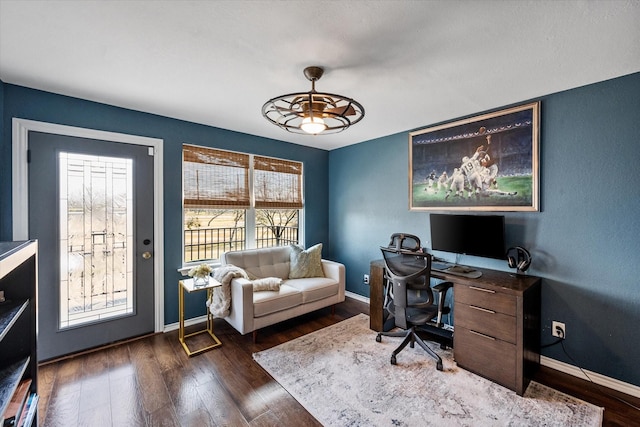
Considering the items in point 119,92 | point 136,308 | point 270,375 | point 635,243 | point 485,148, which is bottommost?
point 270,375

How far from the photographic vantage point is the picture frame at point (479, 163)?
8.41 feet

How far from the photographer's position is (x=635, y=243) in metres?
2.07

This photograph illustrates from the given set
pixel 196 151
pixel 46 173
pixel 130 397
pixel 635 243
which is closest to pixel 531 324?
pixel 635 243

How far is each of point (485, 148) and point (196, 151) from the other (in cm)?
329

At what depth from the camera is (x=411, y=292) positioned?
2.61m

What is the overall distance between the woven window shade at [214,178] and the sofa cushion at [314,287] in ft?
4.23

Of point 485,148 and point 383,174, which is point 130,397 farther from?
point 485,148

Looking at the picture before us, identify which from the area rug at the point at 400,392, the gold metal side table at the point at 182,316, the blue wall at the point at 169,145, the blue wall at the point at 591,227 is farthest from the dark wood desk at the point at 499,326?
the blue wall at the point at 169,145

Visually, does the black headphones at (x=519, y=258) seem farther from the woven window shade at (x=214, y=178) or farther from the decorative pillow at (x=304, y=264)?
the woven window shade at (x=214, y=178)

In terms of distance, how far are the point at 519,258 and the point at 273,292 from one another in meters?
2.49

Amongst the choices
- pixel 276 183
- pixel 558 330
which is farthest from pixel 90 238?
pixel 558 330

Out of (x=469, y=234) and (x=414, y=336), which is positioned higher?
(x=469, y=234)

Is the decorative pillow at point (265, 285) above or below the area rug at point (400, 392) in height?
above

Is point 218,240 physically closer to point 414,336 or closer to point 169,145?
point 169,145
